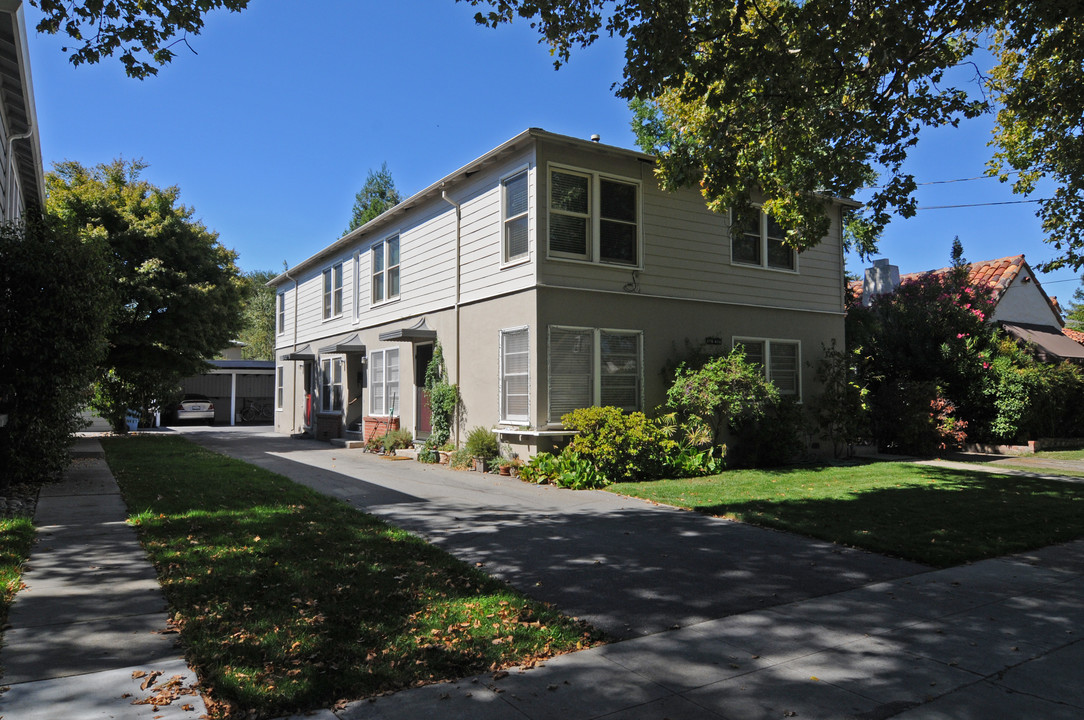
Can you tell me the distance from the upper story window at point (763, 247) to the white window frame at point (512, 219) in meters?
4.84

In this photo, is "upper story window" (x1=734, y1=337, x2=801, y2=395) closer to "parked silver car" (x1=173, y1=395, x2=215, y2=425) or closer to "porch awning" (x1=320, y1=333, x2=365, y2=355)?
"porch awning" (x1=320, y1=333, x2=365, y2=355)

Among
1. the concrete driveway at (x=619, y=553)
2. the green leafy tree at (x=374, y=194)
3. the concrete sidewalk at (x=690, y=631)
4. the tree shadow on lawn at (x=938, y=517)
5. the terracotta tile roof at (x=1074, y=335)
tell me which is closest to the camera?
the concrete sidewalk at (x=690, y=631)

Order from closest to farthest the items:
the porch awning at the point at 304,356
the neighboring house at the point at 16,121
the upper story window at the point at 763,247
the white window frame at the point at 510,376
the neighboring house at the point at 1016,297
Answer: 1. the neighboring house at the point at 16,121
2. the white window frame at the point at 510,376
3. the upper story window at the point at 763,247
4. the neighboring house at the point at 1016,297
5. the porch awning at the point at 304,356

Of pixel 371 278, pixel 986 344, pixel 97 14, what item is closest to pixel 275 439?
pixel 371 278

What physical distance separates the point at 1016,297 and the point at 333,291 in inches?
806

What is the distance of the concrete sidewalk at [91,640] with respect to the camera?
10.9ft

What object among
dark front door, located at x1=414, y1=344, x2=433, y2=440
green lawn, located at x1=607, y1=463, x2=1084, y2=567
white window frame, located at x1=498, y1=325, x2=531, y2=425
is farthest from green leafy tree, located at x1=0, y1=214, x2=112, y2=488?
green lawn, located at x1=607, y1=463, x2=1084, y2=567

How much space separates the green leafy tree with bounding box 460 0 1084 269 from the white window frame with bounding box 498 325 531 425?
368 centimetres

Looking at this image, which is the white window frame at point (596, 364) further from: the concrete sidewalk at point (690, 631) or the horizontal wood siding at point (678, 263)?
the concrete sidewalk at point (690, 631)

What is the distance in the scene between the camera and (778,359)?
15188 millimetres

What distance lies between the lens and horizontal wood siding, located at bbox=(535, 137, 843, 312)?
1245cm

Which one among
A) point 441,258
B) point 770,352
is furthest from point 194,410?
point 770,352

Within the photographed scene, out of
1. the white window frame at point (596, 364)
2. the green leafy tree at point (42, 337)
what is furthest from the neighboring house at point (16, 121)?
the white window frame at point (596, 364)

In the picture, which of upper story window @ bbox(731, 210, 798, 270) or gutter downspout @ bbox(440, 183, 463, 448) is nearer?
gutter downspout @ bbox(440, 183, 463, 448)
